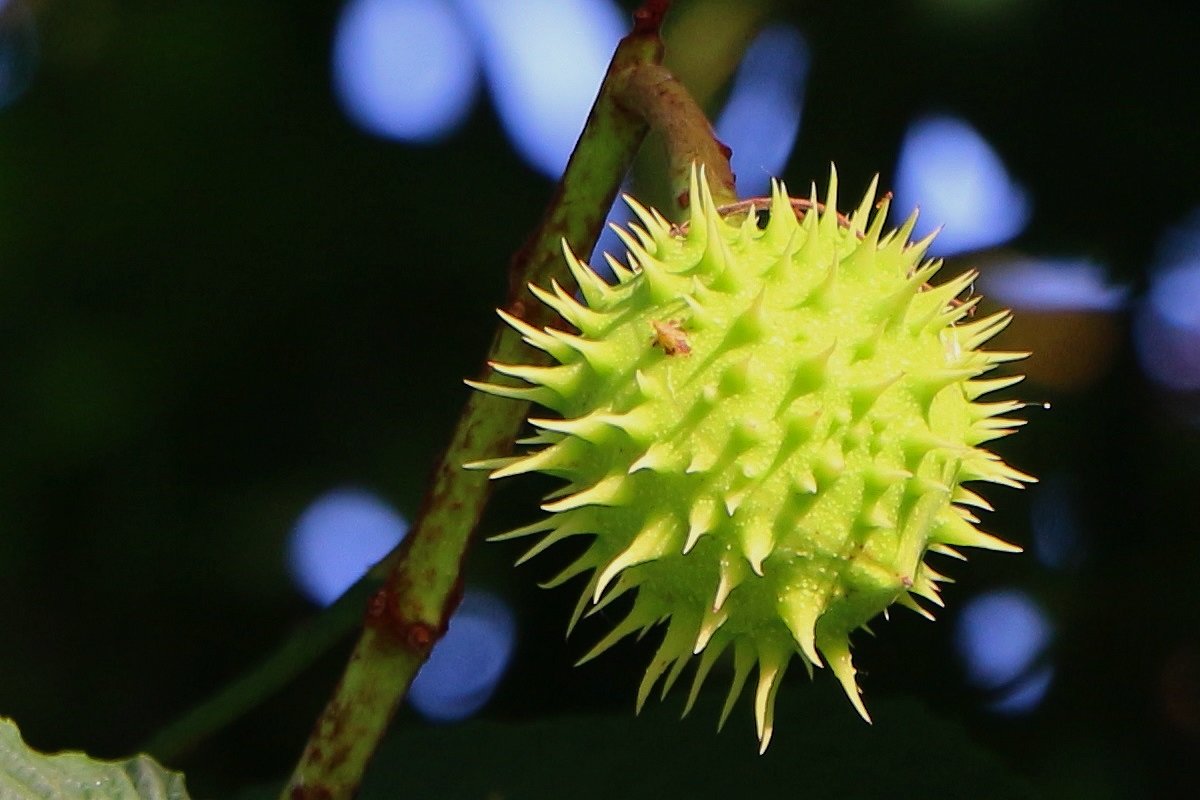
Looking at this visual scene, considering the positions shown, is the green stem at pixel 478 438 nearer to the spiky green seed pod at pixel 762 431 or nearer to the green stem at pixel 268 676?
the spiky green seed pod at pixel 762 431

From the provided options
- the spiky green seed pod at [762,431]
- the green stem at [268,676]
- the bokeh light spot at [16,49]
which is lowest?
the green stem at [268,676]

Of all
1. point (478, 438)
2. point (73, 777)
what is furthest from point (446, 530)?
point (73, 777)

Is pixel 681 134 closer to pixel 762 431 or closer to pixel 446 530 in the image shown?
pixel 762 431

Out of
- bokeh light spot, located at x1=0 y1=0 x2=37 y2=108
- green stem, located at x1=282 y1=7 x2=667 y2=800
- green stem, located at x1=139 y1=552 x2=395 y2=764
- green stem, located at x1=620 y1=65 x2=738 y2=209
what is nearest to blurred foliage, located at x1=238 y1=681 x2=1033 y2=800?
green stem, located at x1=139 y1=552 x2=395 y2=764

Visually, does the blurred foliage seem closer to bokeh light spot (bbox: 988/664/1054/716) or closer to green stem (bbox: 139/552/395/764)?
green stem (bbox: 139/552/395/764)

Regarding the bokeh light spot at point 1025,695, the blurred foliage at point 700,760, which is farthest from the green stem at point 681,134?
the bokeh light spot at point 1025,695

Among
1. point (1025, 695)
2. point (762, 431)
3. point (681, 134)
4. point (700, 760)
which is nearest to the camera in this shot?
point (762, 431)

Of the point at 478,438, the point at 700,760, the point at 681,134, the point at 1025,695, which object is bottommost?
the point at 700,760
